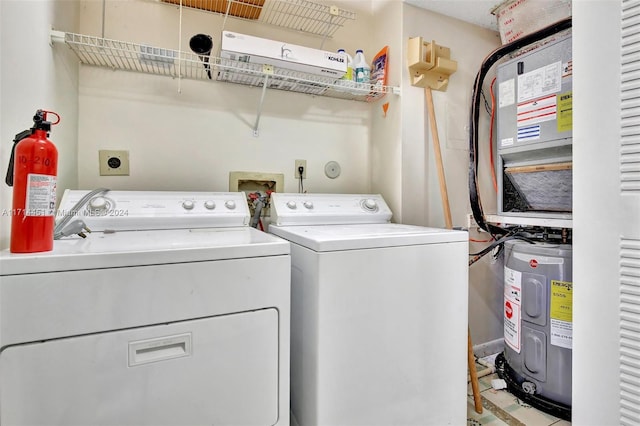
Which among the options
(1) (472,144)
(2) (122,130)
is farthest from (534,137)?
(2) (122,130)

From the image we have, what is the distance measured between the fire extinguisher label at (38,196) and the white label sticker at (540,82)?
Result: 224cm

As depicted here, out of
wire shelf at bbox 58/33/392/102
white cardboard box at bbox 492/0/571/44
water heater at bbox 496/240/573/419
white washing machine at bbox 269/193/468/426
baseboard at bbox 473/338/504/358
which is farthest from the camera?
baseboard at bbox 473/338/504/358

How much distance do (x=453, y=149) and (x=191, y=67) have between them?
1.72 metres

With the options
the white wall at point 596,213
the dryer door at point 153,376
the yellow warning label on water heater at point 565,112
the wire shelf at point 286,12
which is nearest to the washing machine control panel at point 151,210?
the dryer door at point 153,376

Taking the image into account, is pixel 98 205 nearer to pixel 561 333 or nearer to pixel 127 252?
pixel 127 252

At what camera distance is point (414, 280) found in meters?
1.26

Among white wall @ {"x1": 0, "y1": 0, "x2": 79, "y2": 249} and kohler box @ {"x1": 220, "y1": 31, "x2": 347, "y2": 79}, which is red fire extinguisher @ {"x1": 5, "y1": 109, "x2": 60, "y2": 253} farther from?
kohler box @ {"x1": 220, "y1": 31, "x2": 347, "y2": 79}

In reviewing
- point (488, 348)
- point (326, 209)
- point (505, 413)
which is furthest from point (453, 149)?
point (505, 413)

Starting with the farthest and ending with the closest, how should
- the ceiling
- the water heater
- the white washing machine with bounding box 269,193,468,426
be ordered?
1. the ceiling
2. the water heater
3. the white washing machine with bounding box 269,193,468,426

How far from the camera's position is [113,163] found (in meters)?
1.67

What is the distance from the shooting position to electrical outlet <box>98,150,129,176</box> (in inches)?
65.1

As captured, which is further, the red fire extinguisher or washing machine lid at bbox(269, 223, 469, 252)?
washing machine lid at bbox(269, 223, 469, 252)

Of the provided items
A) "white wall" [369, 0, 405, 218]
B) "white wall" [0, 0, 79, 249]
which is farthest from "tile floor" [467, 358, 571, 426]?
"white wall" [0, 0, 79, 249]

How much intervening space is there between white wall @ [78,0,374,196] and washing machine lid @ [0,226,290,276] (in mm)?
697
